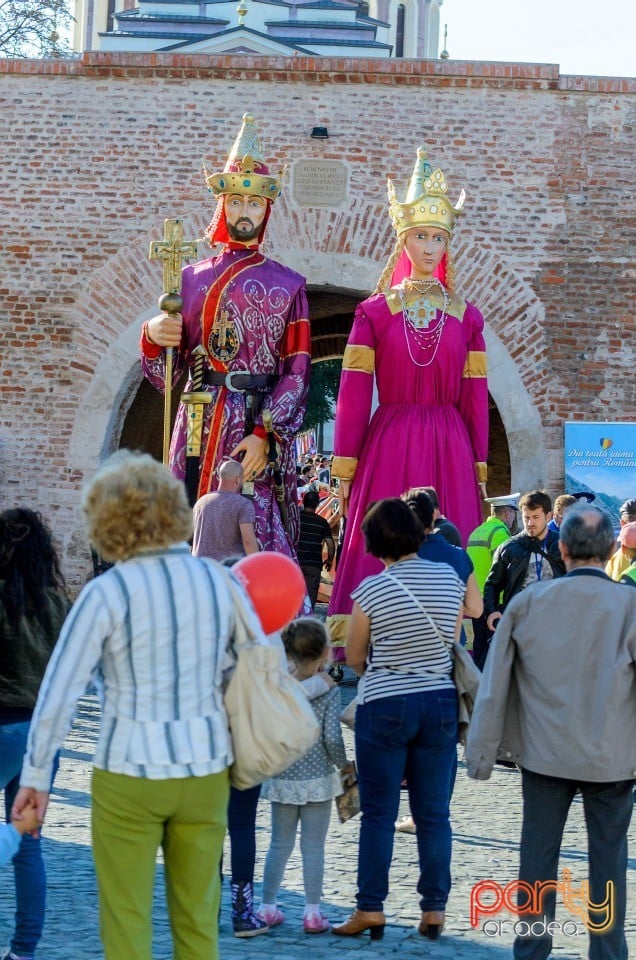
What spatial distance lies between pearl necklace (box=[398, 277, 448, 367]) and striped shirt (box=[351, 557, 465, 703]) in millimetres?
2611

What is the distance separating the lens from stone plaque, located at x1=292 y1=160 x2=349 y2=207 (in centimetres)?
1330

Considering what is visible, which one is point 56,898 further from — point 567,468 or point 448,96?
point 448,96

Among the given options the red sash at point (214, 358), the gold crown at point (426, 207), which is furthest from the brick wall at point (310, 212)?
the red sash at point (214, 358)

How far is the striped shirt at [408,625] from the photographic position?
5.25 meters

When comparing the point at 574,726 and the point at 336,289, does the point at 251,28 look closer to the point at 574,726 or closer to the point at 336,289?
the point at 336,289

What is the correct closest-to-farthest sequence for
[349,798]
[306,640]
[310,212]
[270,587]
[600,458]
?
1. [270,587]
2. [306,640]
3. [349,798]
4. [600,458]
5. [310,212]

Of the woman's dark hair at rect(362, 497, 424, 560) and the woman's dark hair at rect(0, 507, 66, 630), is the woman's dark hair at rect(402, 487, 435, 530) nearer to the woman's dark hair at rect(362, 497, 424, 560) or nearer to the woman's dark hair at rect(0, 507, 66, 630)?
the woman's dark hair at rect(362, 497, 424, 560)

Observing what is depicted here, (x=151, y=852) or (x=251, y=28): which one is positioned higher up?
(x=251, y=28)

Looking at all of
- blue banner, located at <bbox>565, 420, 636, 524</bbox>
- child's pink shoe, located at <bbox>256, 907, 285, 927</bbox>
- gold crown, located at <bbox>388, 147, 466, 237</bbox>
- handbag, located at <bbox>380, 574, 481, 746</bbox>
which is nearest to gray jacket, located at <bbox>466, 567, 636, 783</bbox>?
handbag, located at <bbox>380, 574, 481, 746</bbox>

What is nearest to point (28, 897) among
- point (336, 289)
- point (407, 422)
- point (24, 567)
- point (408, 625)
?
point (24, 567)

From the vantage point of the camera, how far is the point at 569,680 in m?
4.55

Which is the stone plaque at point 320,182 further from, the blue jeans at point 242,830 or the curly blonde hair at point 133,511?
the curly blonde hair at point 133,511

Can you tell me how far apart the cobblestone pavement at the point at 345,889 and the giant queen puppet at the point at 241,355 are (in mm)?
1672

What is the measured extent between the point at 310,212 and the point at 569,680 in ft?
30.4
